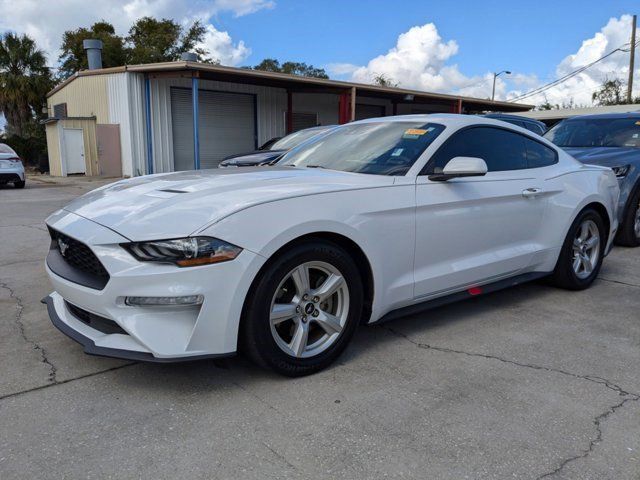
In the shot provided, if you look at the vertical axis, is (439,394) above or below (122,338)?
below

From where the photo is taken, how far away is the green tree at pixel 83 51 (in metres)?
37.4

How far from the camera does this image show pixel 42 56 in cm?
3272

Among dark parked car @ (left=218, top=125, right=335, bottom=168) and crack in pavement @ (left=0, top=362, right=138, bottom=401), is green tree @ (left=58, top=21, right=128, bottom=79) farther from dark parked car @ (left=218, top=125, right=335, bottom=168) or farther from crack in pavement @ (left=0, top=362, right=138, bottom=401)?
crack in pavement @ (left=0, top=362, right=138, bottom=401)

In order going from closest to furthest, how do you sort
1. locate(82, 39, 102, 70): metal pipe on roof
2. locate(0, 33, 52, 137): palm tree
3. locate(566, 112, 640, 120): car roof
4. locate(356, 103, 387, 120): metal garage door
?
locate(566, 112, 640, 120): car roof
locate(82, 39, 102, 70): metal pipe on roof
locate(356, 103, 387, 120): metal garage door
locate(0, 33, 52, 137): palm tree

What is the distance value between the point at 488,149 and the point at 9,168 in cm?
1524

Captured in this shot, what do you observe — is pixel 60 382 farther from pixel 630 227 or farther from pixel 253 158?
pixel 253 158

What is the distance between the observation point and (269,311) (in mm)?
2836

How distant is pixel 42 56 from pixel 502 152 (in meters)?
35.5

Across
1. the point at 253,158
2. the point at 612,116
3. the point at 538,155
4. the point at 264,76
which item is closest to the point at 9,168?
the point at 264,76

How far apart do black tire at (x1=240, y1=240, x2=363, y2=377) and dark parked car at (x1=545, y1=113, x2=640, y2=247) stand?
4.70 meters

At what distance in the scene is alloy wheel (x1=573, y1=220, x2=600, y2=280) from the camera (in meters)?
4.80

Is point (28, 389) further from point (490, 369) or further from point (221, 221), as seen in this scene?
point (490, 369)

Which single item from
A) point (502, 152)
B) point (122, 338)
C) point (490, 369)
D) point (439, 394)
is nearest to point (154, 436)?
point (122, 338)

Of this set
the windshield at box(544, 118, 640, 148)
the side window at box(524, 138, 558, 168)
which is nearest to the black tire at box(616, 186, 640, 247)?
the windshield at box(544, 118, 640, 148)
